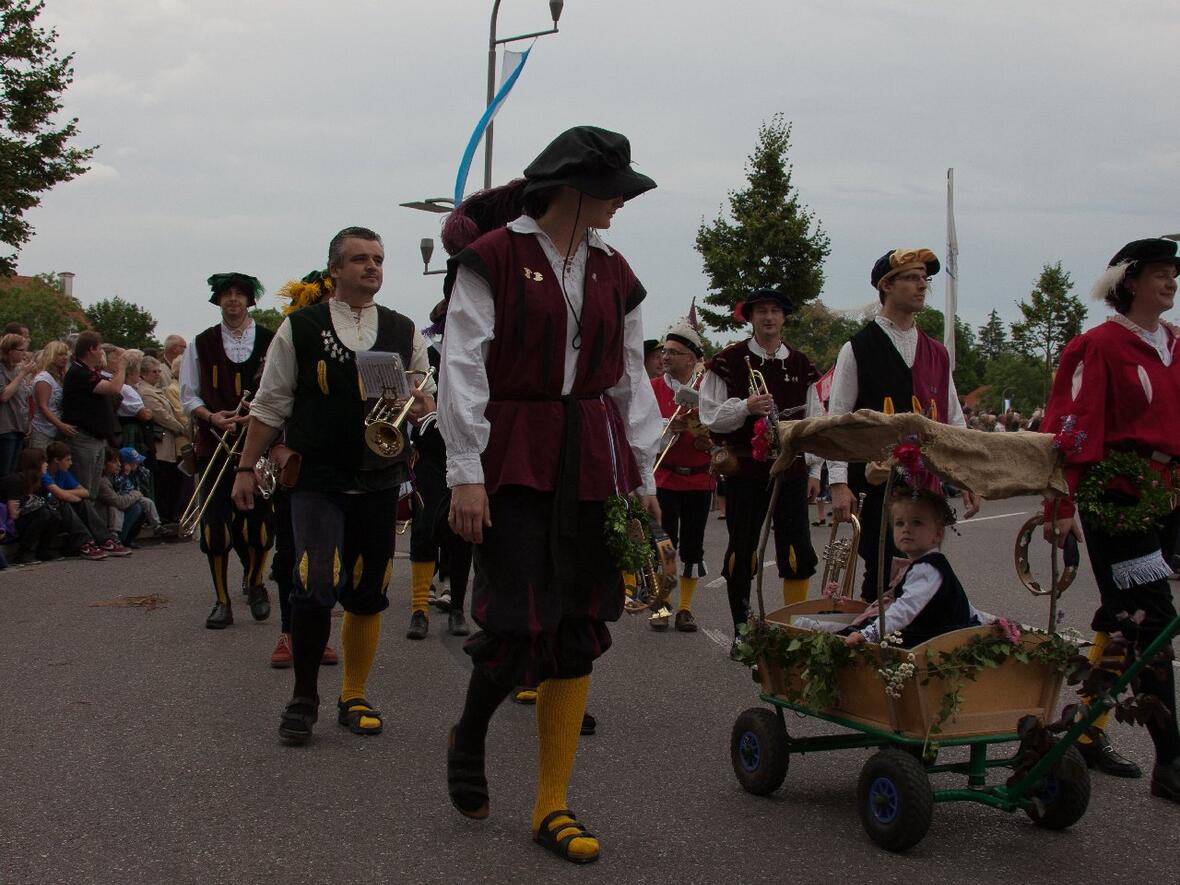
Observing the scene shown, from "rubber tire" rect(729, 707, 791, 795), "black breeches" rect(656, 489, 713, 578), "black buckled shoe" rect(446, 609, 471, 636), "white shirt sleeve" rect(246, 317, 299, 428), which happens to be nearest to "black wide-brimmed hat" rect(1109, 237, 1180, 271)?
"rubber tire" rect(729, 707, 791, 795)

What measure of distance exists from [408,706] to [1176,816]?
3271mm

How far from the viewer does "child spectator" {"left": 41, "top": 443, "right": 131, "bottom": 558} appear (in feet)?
38.4

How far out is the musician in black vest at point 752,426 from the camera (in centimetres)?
738

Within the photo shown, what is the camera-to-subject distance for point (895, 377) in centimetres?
598

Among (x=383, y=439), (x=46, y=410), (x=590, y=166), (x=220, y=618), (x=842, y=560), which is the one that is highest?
(x=590, y=166)

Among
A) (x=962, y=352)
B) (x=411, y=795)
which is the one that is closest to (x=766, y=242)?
(x=411, y=795)

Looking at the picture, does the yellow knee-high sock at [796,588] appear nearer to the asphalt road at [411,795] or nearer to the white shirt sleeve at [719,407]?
the asphalt road at [411,795]

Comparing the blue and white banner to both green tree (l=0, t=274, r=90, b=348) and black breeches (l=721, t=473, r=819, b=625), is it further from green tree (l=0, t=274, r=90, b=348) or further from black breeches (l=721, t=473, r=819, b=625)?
green tree (l=0, t=274, r=90, b=348)

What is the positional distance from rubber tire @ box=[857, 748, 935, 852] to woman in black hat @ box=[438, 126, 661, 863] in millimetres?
900

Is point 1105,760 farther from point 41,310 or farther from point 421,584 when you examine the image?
point 41,310

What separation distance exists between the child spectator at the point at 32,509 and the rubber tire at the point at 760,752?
8.39 metres

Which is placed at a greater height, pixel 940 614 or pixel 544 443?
pixel 544 443

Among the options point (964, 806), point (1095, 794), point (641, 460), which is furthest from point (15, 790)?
point (1095, 794)

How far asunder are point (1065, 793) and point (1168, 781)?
28.0 inches
